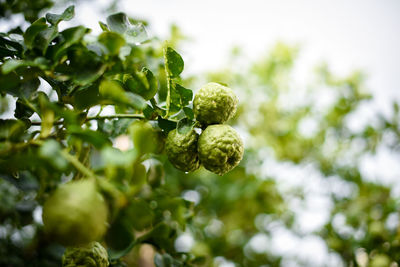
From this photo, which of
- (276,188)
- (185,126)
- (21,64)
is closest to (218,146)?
(185,126)

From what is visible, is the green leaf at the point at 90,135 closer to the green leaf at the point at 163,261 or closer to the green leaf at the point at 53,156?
the green leaf at the point at 53,156

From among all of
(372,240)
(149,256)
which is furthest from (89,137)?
(372,240)

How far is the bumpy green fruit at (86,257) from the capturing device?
2.33 feet

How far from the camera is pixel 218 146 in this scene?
0.69 meters

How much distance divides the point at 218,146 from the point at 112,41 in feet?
0.99

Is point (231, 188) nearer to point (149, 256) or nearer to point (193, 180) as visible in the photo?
point (193, 180)

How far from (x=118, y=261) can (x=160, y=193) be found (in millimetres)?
269

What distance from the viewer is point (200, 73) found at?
2.72m

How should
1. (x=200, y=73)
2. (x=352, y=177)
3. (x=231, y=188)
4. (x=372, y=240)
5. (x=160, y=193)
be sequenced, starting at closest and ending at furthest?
(x=160, y=193) < (x=372, y=240) < (x=231, y=188) < (x=352, y=177) < (x=200, y=73)

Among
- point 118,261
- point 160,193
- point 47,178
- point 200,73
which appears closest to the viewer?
point 47,178

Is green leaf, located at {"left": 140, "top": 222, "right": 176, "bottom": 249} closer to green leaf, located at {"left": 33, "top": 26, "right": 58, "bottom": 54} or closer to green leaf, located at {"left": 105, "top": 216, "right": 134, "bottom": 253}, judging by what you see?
green leaf, located at {"left": 105, "top": 216, "right": 134, "bottom": 253}

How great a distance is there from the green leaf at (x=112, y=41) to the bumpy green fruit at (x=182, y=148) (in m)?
0.23

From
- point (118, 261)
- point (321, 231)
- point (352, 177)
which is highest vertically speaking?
point (118, 261)

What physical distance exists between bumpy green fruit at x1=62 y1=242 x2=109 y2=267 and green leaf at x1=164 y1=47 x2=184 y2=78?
43 cm
